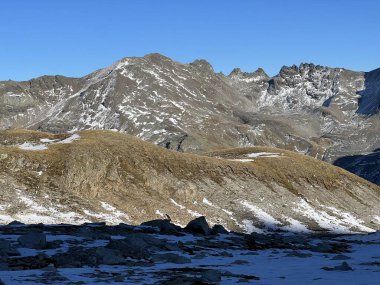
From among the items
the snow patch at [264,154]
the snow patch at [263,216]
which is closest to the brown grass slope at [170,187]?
the snow patch at [263,216]

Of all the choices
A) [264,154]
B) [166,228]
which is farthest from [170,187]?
[264,154]

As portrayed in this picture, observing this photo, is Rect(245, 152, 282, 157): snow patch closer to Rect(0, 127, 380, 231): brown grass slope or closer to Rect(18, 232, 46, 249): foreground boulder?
Rect(0, 127, 380, 231): brown grass slope

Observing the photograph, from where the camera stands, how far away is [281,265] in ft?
90.8

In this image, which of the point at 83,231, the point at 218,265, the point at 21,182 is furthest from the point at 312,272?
the point at 21,182

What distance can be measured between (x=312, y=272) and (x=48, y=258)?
1320 cm

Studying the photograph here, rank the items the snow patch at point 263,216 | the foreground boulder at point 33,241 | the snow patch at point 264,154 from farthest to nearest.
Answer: the snow patch at point 264,154, the snow patch at point 263,216, the foreground boulder at point 33,241

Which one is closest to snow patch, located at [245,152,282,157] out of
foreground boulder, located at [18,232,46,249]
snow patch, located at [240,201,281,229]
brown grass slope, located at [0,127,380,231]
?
brown grass slope, located at [0,127,380,231]

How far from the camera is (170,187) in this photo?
73688 millimetres

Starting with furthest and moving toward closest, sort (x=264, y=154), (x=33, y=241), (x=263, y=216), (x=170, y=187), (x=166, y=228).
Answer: (x=264, y=154) < (x=170, y=187) < (x=263, y=216) < (x=166, y=228) < (x=33, y=241)

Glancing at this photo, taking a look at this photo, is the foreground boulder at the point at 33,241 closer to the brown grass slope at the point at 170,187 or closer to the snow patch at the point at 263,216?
the brown grass slope at the point at 170,187

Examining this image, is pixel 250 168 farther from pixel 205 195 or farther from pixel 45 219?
pixel 45 219

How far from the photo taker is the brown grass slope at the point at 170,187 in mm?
61781

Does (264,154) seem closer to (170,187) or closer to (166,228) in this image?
(170,187)

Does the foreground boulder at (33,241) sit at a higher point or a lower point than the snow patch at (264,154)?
lower
